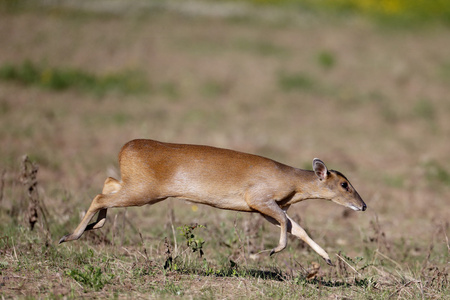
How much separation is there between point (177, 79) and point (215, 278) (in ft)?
45.5

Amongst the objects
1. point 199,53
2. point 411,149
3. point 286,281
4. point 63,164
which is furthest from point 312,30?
point 286,281

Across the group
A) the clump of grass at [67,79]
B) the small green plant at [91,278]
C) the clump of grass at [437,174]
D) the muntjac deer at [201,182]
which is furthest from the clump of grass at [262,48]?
the small green plant at [91,278]

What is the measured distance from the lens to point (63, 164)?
12.2 m

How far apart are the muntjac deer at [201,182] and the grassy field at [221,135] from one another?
40 cm

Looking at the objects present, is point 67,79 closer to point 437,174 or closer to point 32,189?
point 437,174

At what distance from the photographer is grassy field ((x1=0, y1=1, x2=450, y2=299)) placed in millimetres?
6113

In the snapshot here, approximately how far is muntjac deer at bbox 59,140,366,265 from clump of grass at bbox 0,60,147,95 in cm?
1170

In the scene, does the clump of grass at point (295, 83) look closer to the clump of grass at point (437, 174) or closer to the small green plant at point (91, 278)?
the clump of grass at point (437, 174)

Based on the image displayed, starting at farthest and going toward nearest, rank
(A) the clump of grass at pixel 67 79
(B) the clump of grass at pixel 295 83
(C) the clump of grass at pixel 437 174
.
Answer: (B) the clump of grass at pixel 295 83
(A) the clump of grass at pixel 67 79
(C) the clump of grass at pixel 437 174

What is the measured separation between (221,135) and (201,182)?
8782mm

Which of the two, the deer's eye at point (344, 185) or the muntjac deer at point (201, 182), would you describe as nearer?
the muntjac deer at point (201, 182)

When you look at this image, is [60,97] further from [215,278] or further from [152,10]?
[215,278]

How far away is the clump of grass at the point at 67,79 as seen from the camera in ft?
57.1

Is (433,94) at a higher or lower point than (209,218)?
higher
